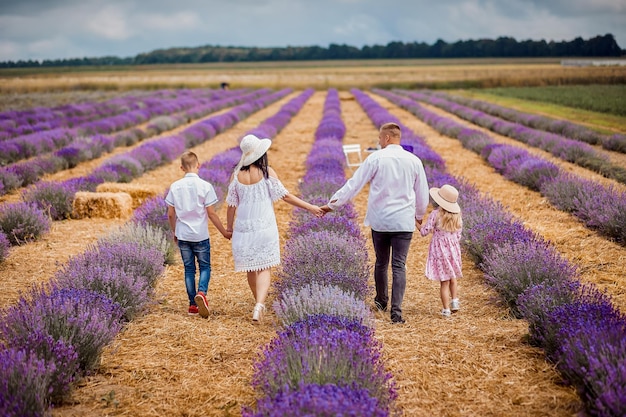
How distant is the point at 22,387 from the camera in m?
2.81

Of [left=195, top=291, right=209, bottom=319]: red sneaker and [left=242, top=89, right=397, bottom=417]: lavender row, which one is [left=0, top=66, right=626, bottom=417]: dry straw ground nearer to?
[left=195, top=291, right=209, bottom=319]: red sneaker

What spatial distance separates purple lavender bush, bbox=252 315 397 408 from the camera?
9.42ft

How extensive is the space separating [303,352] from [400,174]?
1870 millimetres

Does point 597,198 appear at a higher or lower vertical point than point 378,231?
lower

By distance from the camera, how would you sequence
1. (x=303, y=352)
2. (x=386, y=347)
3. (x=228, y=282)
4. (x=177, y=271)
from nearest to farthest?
(x=303, y=352)
(x=386, y=347)
(x=228, y=282)
(x=177, y=271)

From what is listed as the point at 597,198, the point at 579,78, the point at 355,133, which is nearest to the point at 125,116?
the point at 355,133

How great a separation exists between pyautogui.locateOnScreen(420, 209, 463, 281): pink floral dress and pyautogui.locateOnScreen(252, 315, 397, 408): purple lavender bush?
154cm

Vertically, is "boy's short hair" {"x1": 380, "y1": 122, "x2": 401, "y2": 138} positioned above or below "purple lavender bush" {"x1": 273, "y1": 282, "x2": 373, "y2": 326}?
above

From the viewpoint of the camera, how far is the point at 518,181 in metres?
10.6

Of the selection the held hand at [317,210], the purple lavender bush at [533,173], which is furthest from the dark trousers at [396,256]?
the purple lavender bush at [533,173]

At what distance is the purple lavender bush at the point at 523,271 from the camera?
4633 mm

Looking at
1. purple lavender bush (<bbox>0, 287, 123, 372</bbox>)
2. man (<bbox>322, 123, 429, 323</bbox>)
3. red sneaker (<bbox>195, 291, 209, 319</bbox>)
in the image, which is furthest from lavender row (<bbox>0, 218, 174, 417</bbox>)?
man (<bbox>322, 123, 429, 323</bbox>)

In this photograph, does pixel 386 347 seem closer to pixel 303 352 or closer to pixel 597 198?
pixel 303 352

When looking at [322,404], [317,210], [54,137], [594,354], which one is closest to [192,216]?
[317,210]
